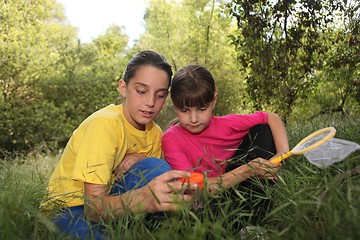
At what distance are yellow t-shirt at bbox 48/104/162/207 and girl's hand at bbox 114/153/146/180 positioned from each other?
0.03m

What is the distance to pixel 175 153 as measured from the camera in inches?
95.0

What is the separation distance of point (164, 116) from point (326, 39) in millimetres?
8200

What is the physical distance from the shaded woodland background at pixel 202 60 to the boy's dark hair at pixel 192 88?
2.21 meters

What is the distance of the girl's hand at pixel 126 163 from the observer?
213 cm

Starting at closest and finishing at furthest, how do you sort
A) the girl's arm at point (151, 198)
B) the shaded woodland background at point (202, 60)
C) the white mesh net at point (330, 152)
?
the girl's arm at point (151, 198), the white mesh net at point (330, 152), the shaded woodland background at point (202, 60)

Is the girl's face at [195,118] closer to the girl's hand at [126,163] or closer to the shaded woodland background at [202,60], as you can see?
the girl's hand at [126,163]

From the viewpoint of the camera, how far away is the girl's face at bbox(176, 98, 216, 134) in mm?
2469

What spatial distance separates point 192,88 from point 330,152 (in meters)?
0.90

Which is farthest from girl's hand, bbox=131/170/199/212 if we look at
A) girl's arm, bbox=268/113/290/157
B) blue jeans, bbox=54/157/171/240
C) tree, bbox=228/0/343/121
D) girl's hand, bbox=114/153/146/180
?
tree, bbox=228/0/343/121

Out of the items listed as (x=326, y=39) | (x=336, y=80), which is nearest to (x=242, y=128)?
(x=326, y=39)

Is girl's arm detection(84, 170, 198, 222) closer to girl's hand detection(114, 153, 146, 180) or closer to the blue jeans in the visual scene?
the blue jeans

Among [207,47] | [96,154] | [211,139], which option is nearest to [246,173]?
[211,139]

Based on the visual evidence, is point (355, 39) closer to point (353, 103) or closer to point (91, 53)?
point (353, 103)

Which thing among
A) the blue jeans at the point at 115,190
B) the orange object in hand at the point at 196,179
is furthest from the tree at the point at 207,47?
the orange object in hand at the point at 196,179
